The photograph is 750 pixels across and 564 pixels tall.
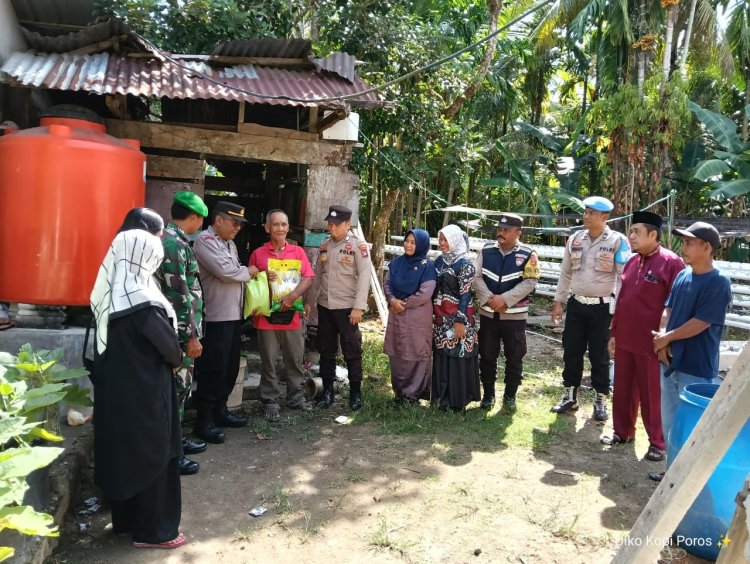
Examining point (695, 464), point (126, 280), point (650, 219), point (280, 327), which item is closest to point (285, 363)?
point (280, 327)

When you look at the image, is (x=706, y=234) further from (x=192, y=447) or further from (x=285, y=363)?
(x=192, y=447)

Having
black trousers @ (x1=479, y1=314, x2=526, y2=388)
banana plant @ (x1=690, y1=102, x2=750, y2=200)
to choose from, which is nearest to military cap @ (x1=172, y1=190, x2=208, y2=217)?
black trousers @ (x1=479, y1=314, x2=526, y2=388)

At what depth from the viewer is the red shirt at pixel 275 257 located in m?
5.14

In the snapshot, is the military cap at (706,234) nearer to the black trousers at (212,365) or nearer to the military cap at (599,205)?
the military cap at (599,205)

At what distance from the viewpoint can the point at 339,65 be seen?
19.5 ft

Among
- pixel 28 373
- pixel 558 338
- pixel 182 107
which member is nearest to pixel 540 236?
pixel 558 338

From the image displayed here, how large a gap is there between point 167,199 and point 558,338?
603 cm

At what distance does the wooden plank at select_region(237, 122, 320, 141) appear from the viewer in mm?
5738

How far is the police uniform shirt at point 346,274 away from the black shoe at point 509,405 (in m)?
1.53

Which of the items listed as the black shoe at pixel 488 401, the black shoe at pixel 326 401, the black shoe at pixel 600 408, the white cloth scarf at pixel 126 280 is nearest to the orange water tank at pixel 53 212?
the white cloth scarf at pixel 126 280

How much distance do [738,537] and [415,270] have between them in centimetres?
344

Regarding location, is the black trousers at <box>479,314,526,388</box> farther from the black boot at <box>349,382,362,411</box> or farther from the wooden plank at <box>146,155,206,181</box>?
the wooden plank at <box>146,155,206,181</box>

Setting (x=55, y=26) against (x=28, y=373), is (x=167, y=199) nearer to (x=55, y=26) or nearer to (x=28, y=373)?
(x=55, y=26)

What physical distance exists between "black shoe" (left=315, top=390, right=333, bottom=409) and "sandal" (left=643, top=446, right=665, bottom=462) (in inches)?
104
